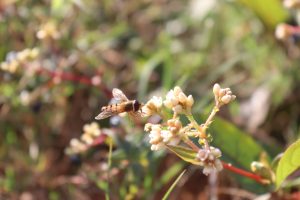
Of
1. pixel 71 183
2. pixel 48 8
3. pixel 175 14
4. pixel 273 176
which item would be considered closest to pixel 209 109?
pixel 273 176

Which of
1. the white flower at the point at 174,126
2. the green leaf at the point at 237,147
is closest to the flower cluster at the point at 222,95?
the white flower at the point at 174,126

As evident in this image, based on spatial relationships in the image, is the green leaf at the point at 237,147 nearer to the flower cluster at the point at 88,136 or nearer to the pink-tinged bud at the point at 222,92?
the flower cluster at the point at 88,136

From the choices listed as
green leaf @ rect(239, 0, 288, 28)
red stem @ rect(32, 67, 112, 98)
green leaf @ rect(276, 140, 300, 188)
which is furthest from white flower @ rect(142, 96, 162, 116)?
green leaf @ rect(239, 0, 288, 28)

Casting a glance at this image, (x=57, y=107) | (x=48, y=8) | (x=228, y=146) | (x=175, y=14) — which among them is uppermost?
(x=48, y=8)

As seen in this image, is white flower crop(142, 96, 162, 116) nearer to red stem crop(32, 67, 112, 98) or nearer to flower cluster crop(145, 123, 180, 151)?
flower cluster crop(145, 123, 180, 151)

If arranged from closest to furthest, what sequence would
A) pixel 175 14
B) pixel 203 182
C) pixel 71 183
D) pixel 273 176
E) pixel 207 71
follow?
1. pixel 273 176
2. pixel 71 183
3. pixel 203 182
4. pixel 207 71
5. pixel 175 14

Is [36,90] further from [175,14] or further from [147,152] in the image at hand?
[175,14]

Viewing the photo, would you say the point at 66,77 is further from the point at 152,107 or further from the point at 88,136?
the point at 152,107
